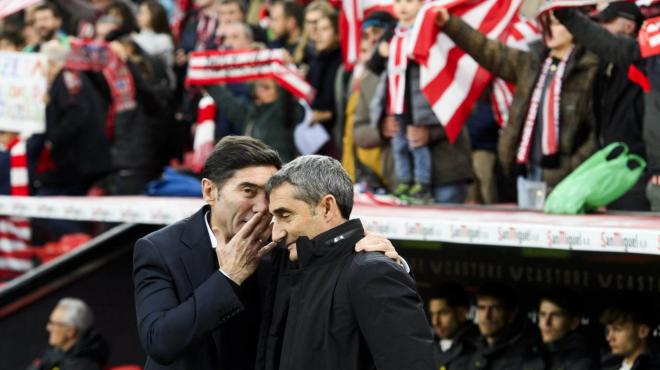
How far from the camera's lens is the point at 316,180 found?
178 inches

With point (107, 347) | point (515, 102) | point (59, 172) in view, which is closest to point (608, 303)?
point (515, 102)

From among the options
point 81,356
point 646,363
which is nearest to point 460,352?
point 646,363

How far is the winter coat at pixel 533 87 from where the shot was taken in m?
8.38

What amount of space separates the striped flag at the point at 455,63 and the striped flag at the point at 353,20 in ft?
4.29

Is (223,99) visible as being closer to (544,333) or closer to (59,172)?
(59,172)

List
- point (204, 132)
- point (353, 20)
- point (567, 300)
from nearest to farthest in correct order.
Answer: point (567, 300) → point (353, 20) → point (204, 132)

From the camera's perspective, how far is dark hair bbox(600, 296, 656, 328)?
7.55m

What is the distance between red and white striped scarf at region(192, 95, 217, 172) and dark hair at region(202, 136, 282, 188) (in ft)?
20.7

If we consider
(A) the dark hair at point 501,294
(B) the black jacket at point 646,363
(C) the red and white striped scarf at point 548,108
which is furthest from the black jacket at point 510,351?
(C) the red and white striped scarf at point 548,108

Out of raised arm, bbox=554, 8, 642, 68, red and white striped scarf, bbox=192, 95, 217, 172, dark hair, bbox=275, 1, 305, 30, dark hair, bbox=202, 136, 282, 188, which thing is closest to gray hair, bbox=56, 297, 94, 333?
red and white striped scarf, bbox=192, 95, 217, 172

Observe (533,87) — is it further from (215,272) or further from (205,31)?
(205,31)

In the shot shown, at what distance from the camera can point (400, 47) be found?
912 centimetres

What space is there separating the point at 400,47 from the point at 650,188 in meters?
2.14

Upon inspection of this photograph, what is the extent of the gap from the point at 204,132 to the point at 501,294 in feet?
12.9
